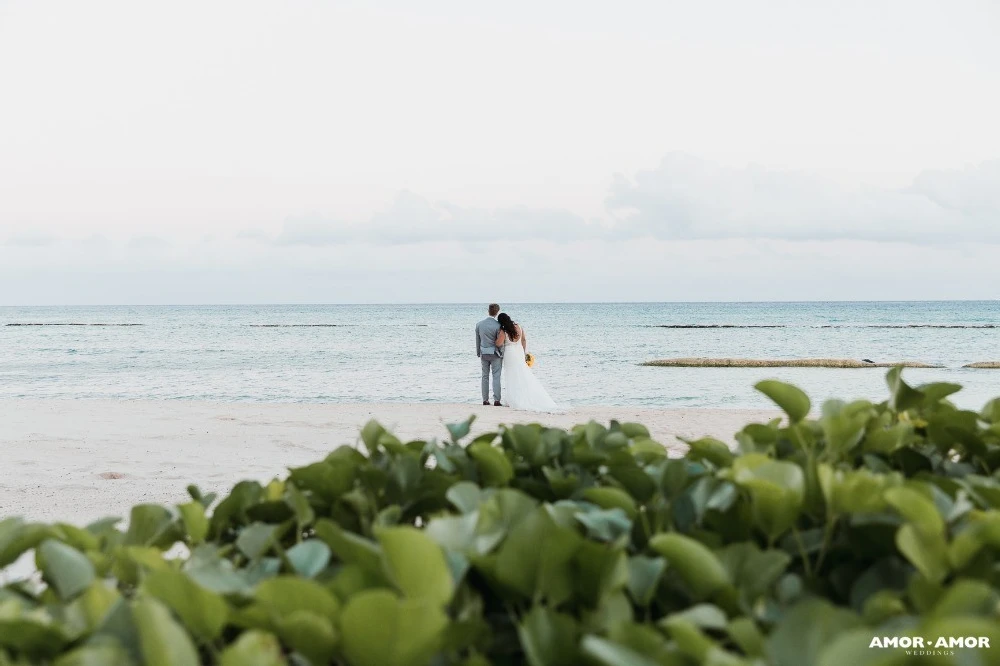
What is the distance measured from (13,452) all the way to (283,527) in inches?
340

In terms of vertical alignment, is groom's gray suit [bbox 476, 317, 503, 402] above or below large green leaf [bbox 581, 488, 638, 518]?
below

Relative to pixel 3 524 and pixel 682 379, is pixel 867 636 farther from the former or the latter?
pixel 682 379

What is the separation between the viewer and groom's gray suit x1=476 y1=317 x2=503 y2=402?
14844mm

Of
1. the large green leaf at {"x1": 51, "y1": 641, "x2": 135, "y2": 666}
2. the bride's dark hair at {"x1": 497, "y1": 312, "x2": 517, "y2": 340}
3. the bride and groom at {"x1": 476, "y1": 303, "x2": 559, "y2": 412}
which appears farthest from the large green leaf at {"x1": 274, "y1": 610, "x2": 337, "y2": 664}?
the bride's dark hair at {"x1": 497, "y1": 312, "x2": 517, "y2": 340}

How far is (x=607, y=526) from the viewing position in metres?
1.02

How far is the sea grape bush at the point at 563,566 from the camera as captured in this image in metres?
0.69

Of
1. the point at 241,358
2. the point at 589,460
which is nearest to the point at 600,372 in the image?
the point at 241,358

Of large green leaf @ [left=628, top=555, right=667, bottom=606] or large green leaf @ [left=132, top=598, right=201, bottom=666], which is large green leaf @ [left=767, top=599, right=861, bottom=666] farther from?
large green leaf @ [left=132, top=598, right=201, bottom=666]

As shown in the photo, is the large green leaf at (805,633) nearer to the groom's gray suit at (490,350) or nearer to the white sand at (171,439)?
the white sand at (171,439)

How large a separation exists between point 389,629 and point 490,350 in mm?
14212

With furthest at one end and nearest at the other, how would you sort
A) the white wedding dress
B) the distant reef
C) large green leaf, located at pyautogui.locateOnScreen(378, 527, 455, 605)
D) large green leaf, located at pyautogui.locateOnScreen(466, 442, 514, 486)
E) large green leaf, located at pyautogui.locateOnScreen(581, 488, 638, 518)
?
the distant reef, the white wedding dress, large green leaf, located at pyautogui.locateOnScreen(466, 442, 514, 486), large green leaf, located at pyautogui.locateOnScreen(581, 488, 638, 518), large green leaf, located at pyautogui.locateOnScreen(378, 527, 455, 605)

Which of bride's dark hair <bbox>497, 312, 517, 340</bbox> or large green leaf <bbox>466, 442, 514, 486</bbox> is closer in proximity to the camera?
large green leaf <bbox>466, 442, 514, 486</bbox>

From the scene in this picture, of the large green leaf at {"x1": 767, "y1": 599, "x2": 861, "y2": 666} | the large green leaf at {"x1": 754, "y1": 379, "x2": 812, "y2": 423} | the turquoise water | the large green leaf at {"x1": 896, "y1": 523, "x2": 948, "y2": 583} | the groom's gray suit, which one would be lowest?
the turquoise water

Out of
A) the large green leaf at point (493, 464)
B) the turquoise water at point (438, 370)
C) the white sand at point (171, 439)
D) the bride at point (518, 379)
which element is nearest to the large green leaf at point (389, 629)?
the large green leaf at point (493, 464)
